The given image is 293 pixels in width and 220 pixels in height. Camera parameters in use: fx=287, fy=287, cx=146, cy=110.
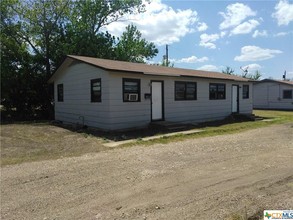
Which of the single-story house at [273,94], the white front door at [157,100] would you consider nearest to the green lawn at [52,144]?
the white front door at [157,100]

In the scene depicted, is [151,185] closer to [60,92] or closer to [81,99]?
[81,99]

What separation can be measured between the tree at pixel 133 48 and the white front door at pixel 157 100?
11.1 metres

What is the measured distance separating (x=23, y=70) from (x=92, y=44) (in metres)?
5.47

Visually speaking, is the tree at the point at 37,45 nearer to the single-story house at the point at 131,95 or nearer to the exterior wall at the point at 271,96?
the single-story house at the point at 131,95

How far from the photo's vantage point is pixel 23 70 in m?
20.2

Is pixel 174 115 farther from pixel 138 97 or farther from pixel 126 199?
pixel 126 199

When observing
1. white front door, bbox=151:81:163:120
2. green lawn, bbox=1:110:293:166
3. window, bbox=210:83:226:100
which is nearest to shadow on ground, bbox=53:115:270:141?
green lawn, bbox=1:110:293:166

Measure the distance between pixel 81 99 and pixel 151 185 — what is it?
10.2m

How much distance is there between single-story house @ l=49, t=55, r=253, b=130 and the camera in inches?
486

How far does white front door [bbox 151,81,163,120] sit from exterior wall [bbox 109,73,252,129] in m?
0.25

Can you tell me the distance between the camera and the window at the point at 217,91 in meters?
17.3

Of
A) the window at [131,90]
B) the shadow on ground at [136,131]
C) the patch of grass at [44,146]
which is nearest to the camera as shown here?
the patch of grass at [44,146]

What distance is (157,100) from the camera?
13953mm

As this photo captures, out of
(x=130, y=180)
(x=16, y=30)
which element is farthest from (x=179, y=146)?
(x=16, y=30)
